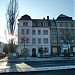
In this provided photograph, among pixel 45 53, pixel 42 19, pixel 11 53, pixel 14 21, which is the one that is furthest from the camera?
pixel 42 19

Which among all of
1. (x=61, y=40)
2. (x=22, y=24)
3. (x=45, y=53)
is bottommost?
(x=45, y=53)

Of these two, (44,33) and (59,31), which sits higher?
(59,31)

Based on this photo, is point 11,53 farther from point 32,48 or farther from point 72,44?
point 72,44

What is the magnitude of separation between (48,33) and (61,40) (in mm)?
4777

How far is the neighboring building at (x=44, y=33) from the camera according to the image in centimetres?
6344

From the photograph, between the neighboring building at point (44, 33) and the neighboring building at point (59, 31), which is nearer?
the neighboring building at point (44, 33)

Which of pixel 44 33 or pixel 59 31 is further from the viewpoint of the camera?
pixel 59 31

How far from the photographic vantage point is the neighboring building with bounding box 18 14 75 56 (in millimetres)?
63438

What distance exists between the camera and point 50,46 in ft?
213

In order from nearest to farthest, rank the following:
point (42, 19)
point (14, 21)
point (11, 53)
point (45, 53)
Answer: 1. point (14, 21)
2. point (11, 53)
3. point (45, 53)
4. point (42, 19)

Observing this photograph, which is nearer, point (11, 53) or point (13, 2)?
point (13, 2)

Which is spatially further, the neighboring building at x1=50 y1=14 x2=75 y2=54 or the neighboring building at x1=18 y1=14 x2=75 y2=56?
the neighboring building at x1=50 y1=14 x2=75 y2=54

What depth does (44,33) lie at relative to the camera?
65188 mm

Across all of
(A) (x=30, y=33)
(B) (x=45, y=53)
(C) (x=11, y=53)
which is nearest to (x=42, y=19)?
(A) (x=30, y=33)
